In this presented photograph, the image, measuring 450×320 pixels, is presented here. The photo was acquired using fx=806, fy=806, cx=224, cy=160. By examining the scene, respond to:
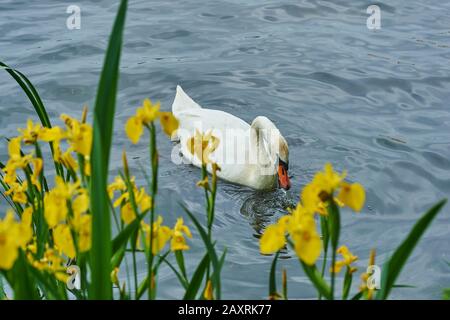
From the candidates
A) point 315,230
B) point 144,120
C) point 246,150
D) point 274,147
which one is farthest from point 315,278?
point 246,150

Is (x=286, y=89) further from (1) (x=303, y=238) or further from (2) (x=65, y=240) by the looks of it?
(1) (x=303, y=238)

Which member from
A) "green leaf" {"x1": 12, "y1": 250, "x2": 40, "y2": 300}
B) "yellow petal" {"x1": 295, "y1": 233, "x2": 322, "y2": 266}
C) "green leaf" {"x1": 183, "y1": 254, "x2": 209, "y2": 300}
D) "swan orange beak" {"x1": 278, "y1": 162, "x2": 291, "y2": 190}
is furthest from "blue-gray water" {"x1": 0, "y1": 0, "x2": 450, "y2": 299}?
"yellow petal" {"x1": 295, "y1": 233, "x2": 322, "y2": 266}

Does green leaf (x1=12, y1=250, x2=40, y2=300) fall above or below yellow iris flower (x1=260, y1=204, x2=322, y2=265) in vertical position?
below

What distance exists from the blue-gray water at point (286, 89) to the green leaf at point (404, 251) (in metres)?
2.39

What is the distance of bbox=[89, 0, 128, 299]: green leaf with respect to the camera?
1.87 metres

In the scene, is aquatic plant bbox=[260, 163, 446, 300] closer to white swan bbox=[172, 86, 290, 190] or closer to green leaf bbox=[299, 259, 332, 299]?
green leaf bbox=[299, 259, 332, 299]

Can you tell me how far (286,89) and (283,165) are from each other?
1867 mm

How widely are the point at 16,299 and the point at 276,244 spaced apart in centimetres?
65

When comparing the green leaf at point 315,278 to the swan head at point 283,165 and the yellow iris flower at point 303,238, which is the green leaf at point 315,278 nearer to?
the yellow iris flower at point 303,238

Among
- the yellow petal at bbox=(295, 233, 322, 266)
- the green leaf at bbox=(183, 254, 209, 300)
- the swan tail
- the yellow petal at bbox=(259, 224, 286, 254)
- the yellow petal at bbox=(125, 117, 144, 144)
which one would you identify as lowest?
the swan tail

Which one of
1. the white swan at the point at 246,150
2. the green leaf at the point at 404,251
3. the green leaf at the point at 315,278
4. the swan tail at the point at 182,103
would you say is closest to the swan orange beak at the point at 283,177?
the white swan at the point at 246,150

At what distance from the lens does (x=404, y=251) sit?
6.18 ft
